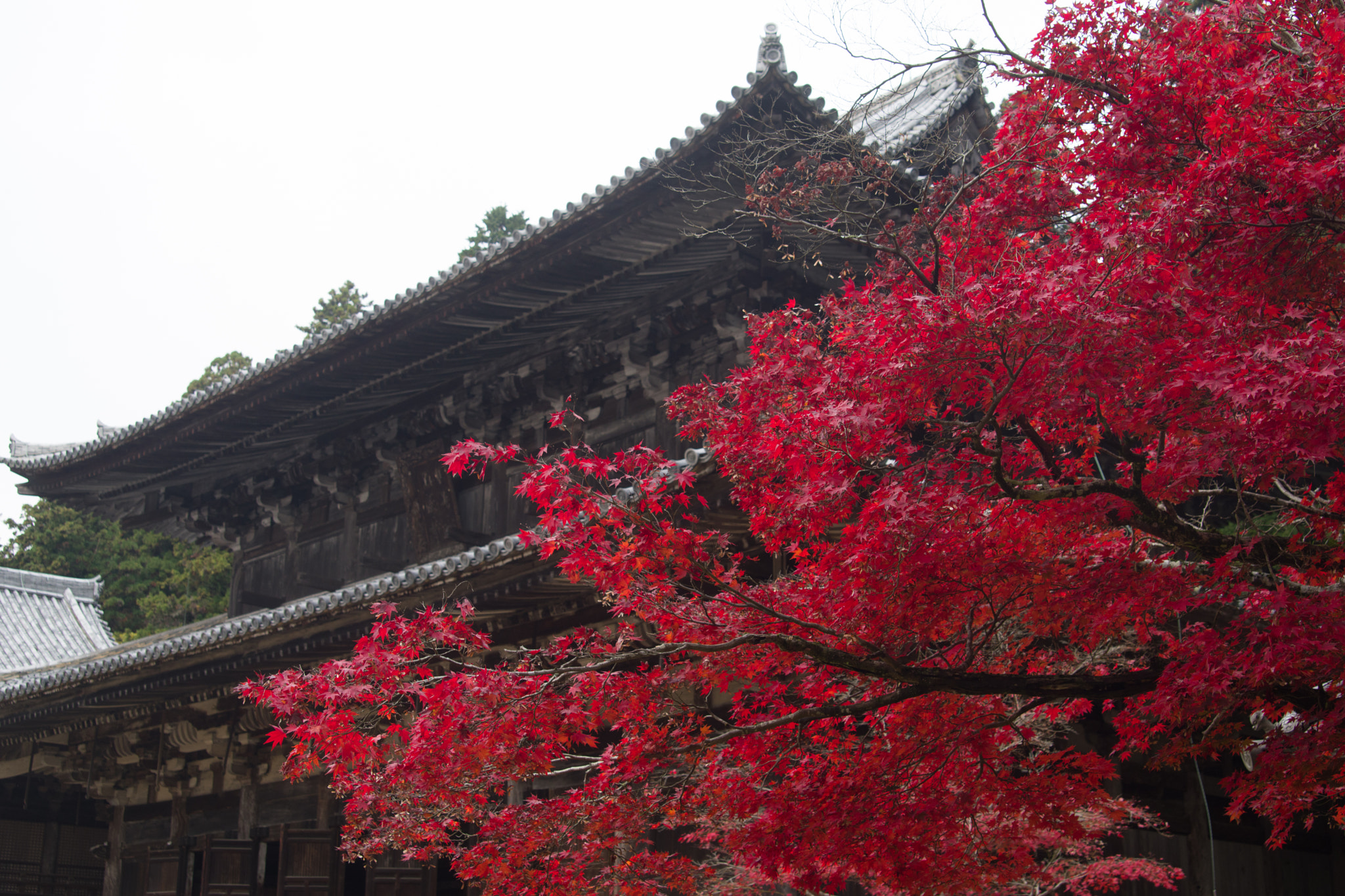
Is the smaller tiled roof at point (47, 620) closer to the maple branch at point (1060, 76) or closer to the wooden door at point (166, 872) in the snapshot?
the wooden door at point (166, 872)

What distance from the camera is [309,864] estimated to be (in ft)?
36.3

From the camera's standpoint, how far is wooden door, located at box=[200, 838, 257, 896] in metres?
11.7

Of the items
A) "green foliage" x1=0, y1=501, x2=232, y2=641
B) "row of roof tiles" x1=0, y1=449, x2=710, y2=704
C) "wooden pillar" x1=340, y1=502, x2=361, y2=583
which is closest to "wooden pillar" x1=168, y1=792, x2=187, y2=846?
"row of roof tiles" x1=0, y1=449, x2=710, y2=704

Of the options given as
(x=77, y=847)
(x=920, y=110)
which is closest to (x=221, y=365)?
(x=77, y=847)

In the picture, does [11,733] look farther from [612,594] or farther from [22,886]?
[612,594]

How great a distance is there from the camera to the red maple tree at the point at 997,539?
4449 millimetres

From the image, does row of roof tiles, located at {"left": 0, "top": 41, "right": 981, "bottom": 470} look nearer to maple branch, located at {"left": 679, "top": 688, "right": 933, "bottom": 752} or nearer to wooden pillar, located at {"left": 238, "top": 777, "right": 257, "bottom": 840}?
maple branch, located at {"left": 679, "top": 688, "right": 933, "bottom": 752}

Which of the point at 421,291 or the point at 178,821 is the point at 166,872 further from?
the point at 421,291

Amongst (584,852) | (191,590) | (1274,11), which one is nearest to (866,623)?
(584,852)

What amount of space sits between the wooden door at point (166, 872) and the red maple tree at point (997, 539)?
6693mm

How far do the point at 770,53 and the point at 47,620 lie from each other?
21.7 meters

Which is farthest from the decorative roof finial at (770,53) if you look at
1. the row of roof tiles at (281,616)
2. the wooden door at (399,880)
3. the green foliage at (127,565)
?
the green foliage at (127,565)

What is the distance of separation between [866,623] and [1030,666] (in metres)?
2.07

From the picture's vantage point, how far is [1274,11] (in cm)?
531
